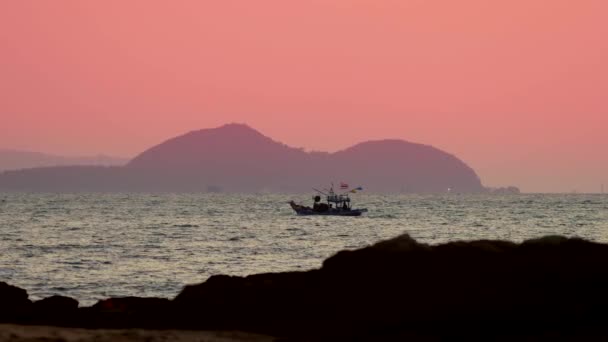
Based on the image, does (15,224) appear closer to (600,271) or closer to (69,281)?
(69,281)

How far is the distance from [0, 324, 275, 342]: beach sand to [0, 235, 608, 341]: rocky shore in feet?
3.52

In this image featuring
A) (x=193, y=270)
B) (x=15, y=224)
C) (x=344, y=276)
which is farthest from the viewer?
(x=15, y=224)

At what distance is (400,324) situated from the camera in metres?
19.1

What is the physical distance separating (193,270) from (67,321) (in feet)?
132

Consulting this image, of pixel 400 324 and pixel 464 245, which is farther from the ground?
pixel 464 245

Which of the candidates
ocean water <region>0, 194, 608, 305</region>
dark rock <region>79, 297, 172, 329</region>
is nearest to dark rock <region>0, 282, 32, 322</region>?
dark rock <region>79, 297, 172, 329</region>

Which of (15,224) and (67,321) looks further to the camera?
(15,224)

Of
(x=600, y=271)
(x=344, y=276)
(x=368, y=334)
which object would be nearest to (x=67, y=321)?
(x=344, y=276)

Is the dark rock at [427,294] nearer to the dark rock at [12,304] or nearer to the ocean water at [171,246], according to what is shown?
the dark rock at [12,304]

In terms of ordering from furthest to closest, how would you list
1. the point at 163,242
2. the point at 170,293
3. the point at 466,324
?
1. the point at 163,242
2. the point at 170,293
3. the point at 466,324

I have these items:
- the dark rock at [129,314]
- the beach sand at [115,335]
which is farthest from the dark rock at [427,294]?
the beach sand at [115,335]

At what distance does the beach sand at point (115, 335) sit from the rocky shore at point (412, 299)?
107cm

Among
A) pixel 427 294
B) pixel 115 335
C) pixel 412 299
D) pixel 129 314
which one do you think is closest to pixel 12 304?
pixel 129 314

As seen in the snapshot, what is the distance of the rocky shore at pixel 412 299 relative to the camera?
18.8m
